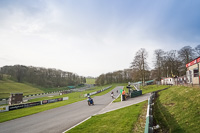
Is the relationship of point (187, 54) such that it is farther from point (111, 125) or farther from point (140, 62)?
point (111, 125)

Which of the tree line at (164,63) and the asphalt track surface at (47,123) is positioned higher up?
the tree line at (164,63)

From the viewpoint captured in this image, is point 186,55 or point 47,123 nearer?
point 47,123

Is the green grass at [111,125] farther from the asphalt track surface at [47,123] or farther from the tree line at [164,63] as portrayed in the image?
the tree line at [164,63]

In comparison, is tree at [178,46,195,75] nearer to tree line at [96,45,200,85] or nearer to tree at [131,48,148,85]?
tree line at [96,45,200,85]

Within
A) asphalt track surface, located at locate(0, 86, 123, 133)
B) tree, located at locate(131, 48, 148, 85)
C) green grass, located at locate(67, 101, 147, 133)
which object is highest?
tree, located at locate(131, 48, 148, 85)

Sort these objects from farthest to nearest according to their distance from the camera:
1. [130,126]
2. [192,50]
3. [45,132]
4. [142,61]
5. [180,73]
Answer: [180,73], [192,50], [142,61], [45,132], [130,126]

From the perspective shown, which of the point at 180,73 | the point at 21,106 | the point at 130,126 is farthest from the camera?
the point at 180,73

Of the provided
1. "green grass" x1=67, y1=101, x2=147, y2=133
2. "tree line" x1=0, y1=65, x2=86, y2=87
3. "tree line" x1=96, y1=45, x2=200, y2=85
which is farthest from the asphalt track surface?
"tree line" x1=0, y1=65, x2=86, y2=87

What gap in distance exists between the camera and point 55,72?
110812mm

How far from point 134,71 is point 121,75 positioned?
75885 mm

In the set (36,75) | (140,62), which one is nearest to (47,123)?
(140,62)

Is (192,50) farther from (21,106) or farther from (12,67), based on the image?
(12,67)

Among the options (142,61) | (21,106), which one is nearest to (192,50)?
(142,61)

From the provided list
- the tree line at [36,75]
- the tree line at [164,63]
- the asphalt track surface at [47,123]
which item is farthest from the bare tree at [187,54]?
the tree line at [36,75]
